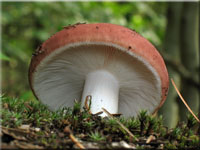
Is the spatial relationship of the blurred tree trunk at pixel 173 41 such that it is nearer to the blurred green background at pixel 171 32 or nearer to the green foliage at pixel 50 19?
the blurred green background at pixel 171 32

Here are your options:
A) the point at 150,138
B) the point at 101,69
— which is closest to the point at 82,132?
the point at 150,138

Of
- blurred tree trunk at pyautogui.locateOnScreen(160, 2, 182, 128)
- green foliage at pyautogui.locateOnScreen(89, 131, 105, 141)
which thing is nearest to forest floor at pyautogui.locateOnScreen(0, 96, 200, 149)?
green foliage at pyautogui.locateOnScreen(89, 131, 105, 141)

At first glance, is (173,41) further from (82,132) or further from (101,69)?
(82,132)

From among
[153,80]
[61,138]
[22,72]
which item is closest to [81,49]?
[153,80]

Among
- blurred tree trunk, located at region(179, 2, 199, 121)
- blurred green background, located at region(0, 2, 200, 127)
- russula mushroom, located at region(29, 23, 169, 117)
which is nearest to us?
russula mushroom, located at region(29, 23, 169, 117)

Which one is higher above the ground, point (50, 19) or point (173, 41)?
point (50, 19)

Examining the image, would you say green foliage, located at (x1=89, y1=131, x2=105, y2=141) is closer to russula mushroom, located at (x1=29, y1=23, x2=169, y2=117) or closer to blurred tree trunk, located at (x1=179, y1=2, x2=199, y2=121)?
russula mushroom, located at (x1=29, y1=23, x2=169, y2=117)

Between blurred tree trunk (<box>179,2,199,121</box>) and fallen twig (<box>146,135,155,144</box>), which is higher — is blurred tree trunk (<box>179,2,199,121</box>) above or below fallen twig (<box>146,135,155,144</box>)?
above

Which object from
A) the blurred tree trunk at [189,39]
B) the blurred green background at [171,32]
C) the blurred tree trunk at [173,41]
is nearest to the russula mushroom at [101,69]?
the blurred green background at [171,32]
